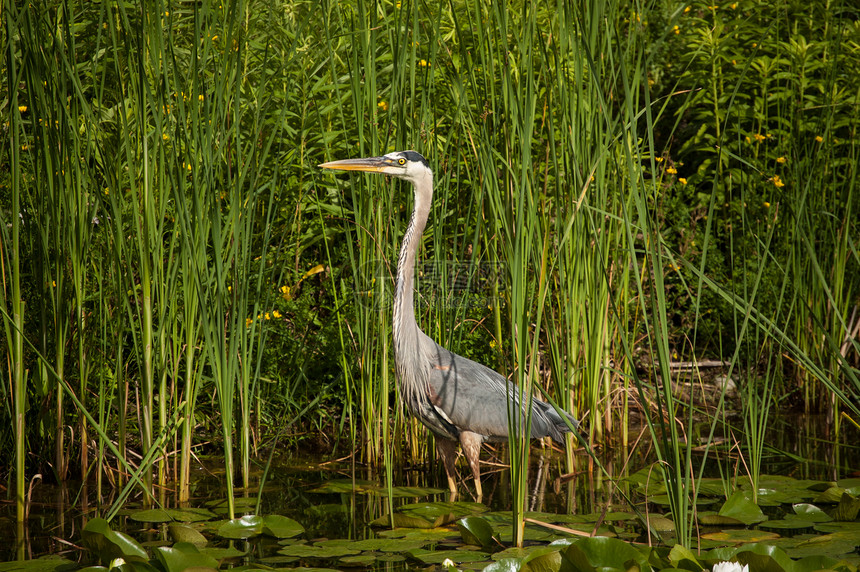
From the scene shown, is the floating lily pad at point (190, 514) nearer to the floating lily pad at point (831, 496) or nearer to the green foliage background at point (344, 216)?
the green foliage background at point (344, 216)

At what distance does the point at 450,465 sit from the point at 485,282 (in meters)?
0.91

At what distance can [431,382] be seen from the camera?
3.41 metres

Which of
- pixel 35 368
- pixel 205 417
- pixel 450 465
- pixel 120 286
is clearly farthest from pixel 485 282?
pixel 35 368

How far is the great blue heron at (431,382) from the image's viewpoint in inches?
133

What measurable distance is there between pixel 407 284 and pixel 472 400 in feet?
1.84

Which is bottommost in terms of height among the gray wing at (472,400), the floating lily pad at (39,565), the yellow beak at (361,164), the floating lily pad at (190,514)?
the floating lily pad at (190,514)

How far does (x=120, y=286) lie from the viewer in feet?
9.41

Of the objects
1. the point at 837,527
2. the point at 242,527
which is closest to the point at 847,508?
the point at 837,527

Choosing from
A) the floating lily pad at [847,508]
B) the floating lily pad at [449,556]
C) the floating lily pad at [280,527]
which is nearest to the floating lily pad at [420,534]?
the floating lily pad at [449,556]

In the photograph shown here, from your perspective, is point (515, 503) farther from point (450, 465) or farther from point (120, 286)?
point (120, 286)

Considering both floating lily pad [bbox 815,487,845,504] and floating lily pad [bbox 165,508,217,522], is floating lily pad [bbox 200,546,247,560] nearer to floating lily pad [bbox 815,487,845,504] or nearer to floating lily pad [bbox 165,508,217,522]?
floating lily pad [bbox 165,508,217,522]

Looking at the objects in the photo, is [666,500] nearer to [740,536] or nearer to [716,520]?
[716,520]

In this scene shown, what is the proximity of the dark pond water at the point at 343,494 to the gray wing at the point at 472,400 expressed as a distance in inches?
10.6

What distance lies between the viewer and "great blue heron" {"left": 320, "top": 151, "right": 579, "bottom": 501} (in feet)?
11.1
